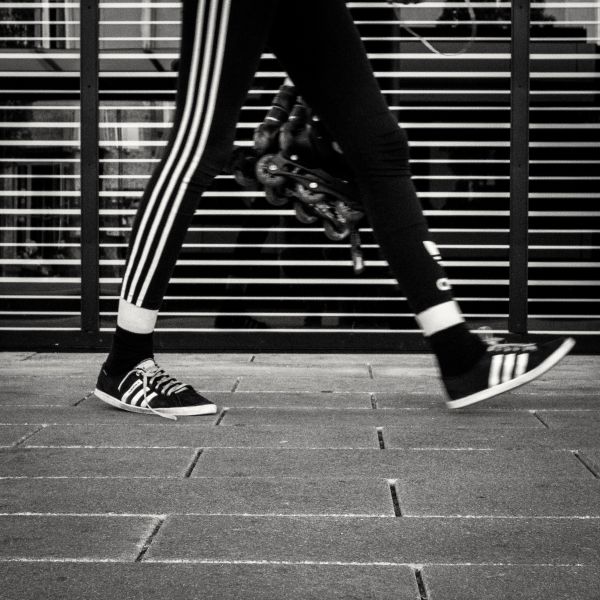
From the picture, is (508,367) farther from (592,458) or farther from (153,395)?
(153,395)

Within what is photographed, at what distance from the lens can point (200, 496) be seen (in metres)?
2.54

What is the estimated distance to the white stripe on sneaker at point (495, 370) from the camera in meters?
3.36

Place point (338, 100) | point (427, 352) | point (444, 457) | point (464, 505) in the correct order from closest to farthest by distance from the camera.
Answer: point (464, 505), point (444, 457), point (338, 100), point (427, 352)

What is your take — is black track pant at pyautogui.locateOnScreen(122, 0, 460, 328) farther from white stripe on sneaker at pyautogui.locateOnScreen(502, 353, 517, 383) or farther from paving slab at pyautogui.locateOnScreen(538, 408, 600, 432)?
paving slab at pyautogui.locateOnScreen(538, 408, 600, 432)

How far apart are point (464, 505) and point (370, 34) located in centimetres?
393

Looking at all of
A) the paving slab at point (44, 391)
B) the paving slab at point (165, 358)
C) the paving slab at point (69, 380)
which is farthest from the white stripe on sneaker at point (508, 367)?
the paving slab at point (165, 358)

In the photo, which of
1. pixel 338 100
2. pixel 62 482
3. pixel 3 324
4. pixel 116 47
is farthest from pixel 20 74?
pixel 62 482

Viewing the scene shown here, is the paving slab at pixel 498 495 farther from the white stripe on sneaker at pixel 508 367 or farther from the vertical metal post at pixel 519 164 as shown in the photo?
the vertical metal post at pixel 519 164

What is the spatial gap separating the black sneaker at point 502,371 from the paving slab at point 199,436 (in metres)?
0.30

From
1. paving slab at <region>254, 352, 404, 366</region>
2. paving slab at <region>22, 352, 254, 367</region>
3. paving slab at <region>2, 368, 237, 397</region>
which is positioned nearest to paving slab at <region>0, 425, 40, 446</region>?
paving slab at <region>2, 368, 237, 397</region>

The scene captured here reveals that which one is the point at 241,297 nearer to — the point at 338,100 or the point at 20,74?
the point at 20,74

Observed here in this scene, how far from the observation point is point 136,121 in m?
5.98

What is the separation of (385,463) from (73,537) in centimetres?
95

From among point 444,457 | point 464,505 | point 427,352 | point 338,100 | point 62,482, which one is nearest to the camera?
point 464,505
